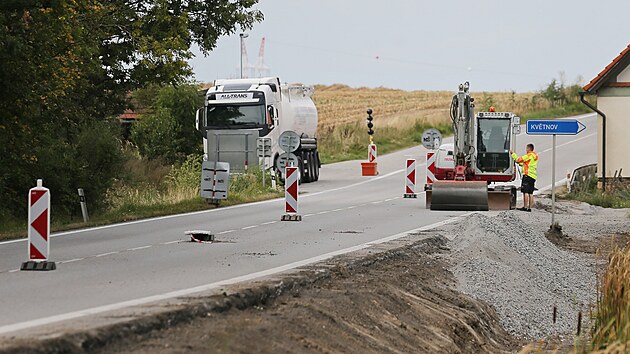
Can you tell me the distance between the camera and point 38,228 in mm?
14414

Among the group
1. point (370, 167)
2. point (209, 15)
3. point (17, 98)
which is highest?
point (209, 15)

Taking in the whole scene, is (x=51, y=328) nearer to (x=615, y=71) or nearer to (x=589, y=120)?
(x=615, y=71)

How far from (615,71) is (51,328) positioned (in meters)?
35.7

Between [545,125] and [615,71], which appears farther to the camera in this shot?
[615,71]

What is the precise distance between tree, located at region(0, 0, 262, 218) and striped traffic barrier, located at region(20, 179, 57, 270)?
16.8 ft

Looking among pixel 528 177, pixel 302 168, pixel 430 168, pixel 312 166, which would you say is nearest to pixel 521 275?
pixel 528 177

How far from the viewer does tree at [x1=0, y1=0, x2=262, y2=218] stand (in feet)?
65.0

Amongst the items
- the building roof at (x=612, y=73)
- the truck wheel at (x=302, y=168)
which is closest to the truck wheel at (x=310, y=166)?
the truck wheel at (x=302, y=168)

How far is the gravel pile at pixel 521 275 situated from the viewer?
15.9 m

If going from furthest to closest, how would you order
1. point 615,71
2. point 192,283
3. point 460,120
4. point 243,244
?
point 615,71 < point 460,120 < point 243,244 < point 192,283

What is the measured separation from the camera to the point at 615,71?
41625 mm

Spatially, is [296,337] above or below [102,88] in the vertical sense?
below

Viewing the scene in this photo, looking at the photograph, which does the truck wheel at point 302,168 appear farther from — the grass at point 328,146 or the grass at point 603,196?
the grass at point 603,196

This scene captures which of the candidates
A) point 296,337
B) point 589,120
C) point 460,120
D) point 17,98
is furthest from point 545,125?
point 589,120
